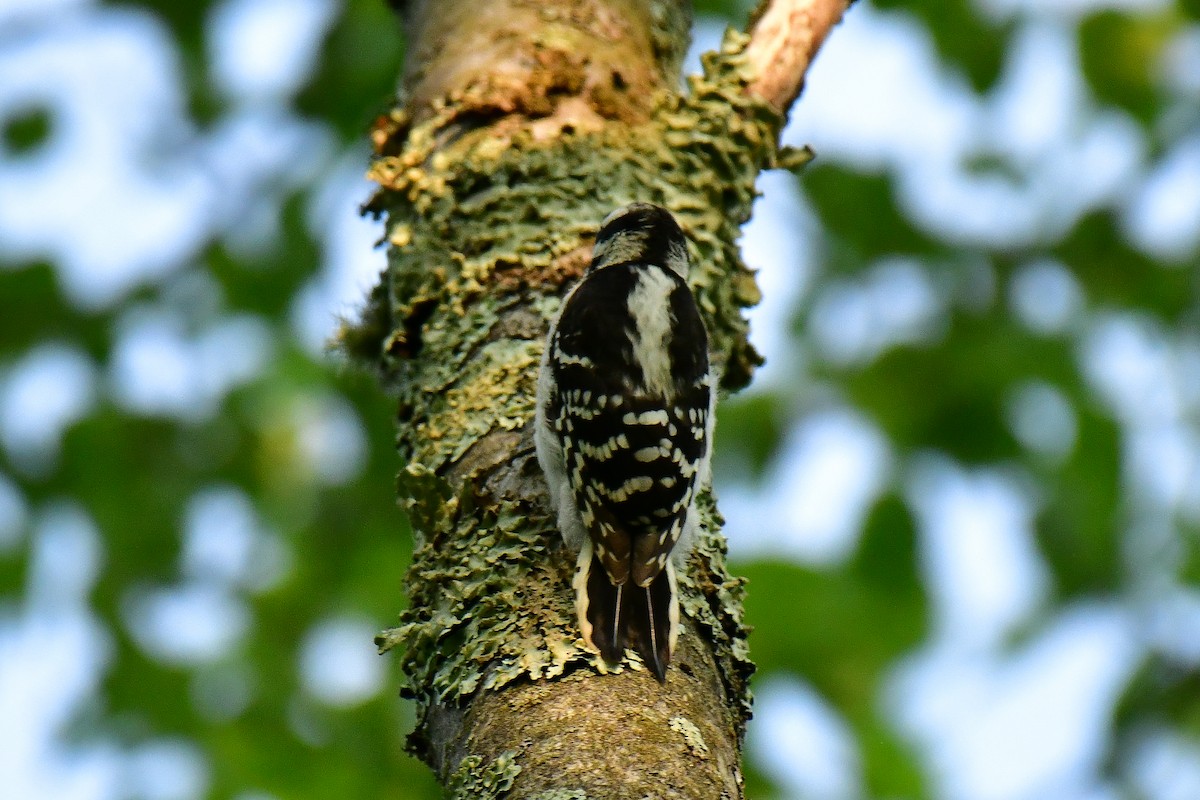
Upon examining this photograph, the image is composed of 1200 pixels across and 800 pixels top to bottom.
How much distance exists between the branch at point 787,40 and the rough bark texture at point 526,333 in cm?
10

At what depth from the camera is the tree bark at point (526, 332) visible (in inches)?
86.9

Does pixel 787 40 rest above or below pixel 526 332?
above

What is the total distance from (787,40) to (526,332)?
4.81ft

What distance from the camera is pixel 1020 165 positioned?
18.4 ft

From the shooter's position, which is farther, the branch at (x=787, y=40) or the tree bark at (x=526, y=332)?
the branch at (x=787, y=40)

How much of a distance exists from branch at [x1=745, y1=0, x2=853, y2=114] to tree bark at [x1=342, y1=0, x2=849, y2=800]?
8cm

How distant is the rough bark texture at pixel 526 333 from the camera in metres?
2.21

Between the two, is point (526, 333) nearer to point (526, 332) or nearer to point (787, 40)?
point (526, 332)

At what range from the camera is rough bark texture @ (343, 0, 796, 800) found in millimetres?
2205

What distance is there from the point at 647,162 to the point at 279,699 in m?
2.73

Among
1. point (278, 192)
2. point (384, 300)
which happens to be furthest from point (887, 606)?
point (278, 192)

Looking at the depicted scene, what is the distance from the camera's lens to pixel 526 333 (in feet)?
10.7

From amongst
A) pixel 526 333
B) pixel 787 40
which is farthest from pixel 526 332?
pixel 787 40

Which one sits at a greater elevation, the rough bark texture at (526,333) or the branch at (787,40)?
the branch at (787,40)
